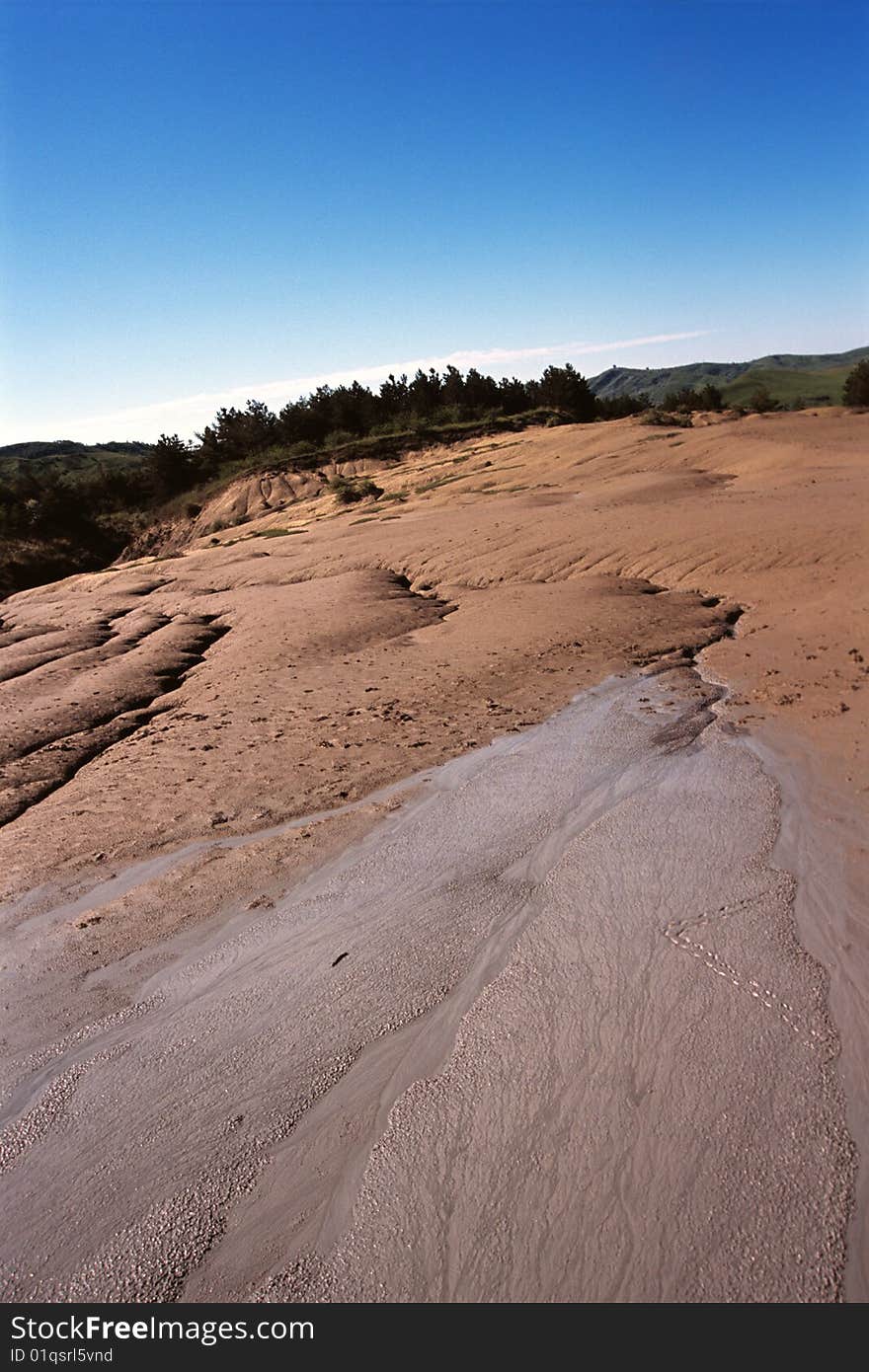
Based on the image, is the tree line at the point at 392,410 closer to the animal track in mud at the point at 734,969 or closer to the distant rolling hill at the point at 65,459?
the distant rolling hill at the point at 65,459

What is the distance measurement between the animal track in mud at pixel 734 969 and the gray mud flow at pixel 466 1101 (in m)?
0.01

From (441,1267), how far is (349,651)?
25.2 feet

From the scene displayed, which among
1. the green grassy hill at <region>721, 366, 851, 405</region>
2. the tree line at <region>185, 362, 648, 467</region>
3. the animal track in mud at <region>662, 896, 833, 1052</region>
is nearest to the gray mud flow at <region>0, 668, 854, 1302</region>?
the animal track in mud at <region>662, 896, 833, 1052</region>

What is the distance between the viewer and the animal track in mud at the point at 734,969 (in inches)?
131

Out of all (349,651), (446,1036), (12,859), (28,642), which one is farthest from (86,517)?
(446,1036)

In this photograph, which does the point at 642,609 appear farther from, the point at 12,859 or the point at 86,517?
the point at 86,517

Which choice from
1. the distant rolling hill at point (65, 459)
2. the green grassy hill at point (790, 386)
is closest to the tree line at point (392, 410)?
the distant rolling hill at point (65, 459)

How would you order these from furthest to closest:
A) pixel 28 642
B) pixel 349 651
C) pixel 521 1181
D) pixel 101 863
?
pixel 28 642 < pixel 349 651 < pixel 101 863 < pixel 521 1181

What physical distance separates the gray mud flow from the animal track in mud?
0.01m

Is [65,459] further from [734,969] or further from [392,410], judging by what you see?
[734,969]

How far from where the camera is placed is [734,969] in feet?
12.2

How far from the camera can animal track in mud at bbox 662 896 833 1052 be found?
333 cm

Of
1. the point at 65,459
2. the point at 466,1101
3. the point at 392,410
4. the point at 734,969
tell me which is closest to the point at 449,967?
the point at 466,1101

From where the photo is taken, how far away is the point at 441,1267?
8.14ft
